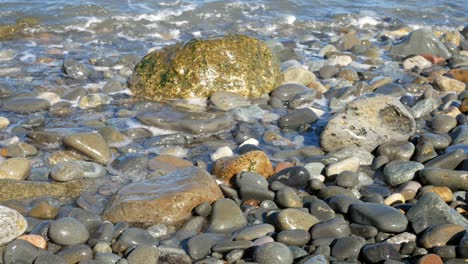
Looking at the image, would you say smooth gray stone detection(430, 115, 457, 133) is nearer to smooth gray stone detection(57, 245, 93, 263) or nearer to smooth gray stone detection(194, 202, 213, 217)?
smooth gray stone detection(194, 202, 213, 217)

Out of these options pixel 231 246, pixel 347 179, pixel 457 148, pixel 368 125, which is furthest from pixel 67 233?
pixel 457 148

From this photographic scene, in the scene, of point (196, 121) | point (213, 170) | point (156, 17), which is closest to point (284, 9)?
point (156, 17)

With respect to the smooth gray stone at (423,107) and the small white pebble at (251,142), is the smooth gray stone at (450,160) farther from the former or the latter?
the small white pebble at (251,142)

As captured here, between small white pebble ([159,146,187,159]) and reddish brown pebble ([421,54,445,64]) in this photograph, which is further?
reddish brown pebble ([421,54,445,64])

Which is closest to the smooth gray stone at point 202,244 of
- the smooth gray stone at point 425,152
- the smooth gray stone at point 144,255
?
the smooth gray stone at point 144,255

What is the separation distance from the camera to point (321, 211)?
4656 millimetres

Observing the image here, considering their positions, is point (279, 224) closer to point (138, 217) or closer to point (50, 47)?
point (138, 217)

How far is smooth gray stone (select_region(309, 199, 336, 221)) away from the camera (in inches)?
182

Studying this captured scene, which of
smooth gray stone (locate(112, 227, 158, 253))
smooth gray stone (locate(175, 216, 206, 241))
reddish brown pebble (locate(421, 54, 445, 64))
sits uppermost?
smooth gray stone (locate(112, 227, 158, 253))

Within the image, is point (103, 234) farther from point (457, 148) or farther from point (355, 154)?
point (457, 148)

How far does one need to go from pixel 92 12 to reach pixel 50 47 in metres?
2.34

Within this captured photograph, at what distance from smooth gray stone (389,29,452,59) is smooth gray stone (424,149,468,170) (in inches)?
173

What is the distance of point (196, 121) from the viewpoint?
6547 mm

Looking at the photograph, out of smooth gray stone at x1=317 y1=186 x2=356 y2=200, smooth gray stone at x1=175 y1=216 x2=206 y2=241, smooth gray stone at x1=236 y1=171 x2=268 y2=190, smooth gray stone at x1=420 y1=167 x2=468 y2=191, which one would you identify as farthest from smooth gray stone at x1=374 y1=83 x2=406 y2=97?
smooth gray stone at x1=175 y1=216 x2=206 y2=241
